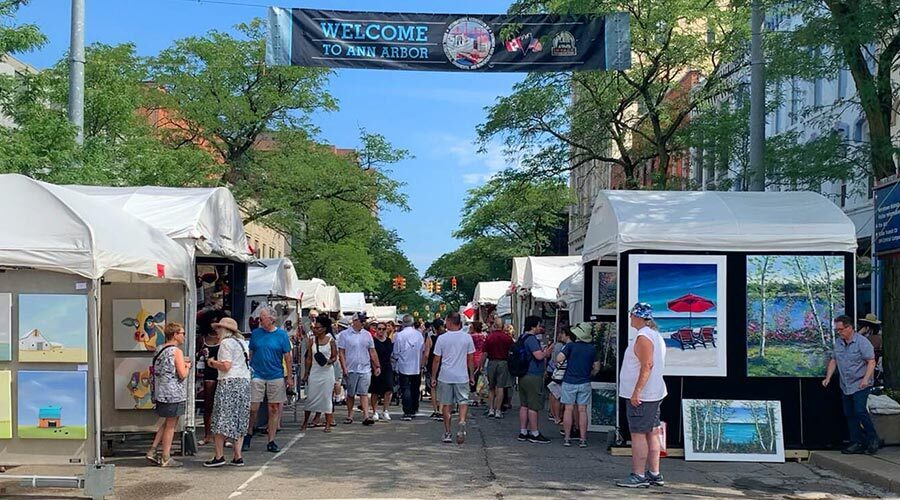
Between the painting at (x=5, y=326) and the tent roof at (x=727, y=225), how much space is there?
7.05 metres

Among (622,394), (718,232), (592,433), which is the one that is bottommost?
(592,433)

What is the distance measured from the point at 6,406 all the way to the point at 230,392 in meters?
2.48

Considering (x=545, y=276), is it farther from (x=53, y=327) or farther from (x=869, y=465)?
(x=53, y=327)

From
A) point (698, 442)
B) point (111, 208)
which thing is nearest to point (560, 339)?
point (698, 442)

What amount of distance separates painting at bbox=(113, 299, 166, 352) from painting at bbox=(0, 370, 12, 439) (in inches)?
111

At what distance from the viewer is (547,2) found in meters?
19.7

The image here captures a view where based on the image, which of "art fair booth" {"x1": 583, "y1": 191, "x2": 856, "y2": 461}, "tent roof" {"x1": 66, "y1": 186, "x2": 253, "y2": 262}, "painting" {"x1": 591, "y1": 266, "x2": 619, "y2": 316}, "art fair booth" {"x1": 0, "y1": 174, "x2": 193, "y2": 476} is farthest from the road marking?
"painting" {"x1": 591, "y1": 266, "x2": 619, "y2": 316}

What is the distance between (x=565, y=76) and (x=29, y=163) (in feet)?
48.7

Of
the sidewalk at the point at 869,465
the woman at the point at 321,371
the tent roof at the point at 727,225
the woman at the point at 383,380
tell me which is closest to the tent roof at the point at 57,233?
the woman at the point at 321,371

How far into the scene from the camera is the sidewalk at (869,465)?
408 inches

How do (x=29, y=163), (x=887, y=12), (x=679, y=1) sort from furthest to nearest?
(x=679, y=1) < (x=29, y=163) < (x=887, y=12)

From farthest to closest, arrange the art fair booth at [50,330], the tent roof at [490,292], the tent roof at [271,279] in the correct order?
the tent roof at [490,292] < the tent roof at [271,279] < the art fair booth at [50,330]

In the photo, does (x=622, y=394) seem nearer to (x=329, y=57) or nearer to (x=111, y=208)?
(x=111, y=208)

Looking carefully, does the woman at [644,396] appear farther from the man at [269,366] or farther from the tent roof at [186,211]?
the tent roof at [186,211]
